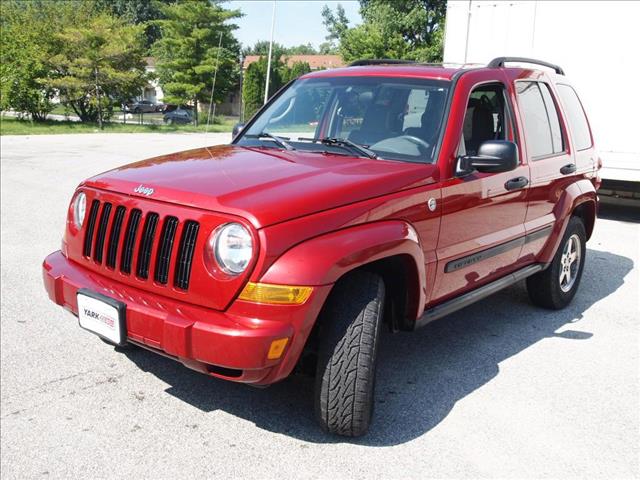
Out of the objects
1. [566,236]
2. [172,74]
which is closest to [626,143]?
[566,236]

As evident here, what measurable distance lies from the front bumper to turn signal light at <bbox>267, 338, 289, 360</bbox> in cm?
2

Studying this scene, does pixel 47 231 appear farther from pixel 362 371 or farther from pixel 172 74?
pixel 172 74

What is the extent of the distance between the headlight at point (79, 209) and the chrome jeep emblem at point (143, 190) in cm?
47

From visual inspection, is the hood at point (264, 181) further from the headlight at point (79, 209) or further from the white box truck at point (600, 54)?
the white box truck at point (600, 54)

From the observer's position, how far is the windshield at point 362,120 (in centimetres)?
404

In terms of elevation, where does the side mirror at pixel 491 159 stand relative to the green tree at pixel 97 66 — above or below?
below

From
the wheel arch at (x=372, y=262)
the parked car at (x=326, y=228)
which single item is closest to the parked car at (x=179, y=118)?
the parked car at (x=326, y=228)

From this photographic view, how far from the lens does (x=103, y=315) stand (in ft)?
Answer: 10.9

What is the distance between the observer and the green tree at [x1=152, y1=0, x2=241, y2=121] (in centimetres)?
4400

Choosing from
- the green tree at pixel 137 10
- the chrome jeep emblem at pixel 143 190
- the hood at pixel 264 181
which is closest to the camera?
the hood at pixel 264 181

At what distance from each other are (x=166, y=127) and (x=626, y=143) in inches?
1190

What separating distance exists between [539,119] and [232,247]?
9.92ft

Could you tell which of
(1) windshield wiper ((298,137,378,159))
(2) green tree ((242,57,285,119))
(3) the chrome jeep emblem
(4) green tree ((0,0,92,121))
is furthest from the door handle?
(2) green tree ((242,57,285,119))

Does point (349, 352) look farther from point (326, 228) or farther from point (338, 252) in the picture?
point (326, 228)
